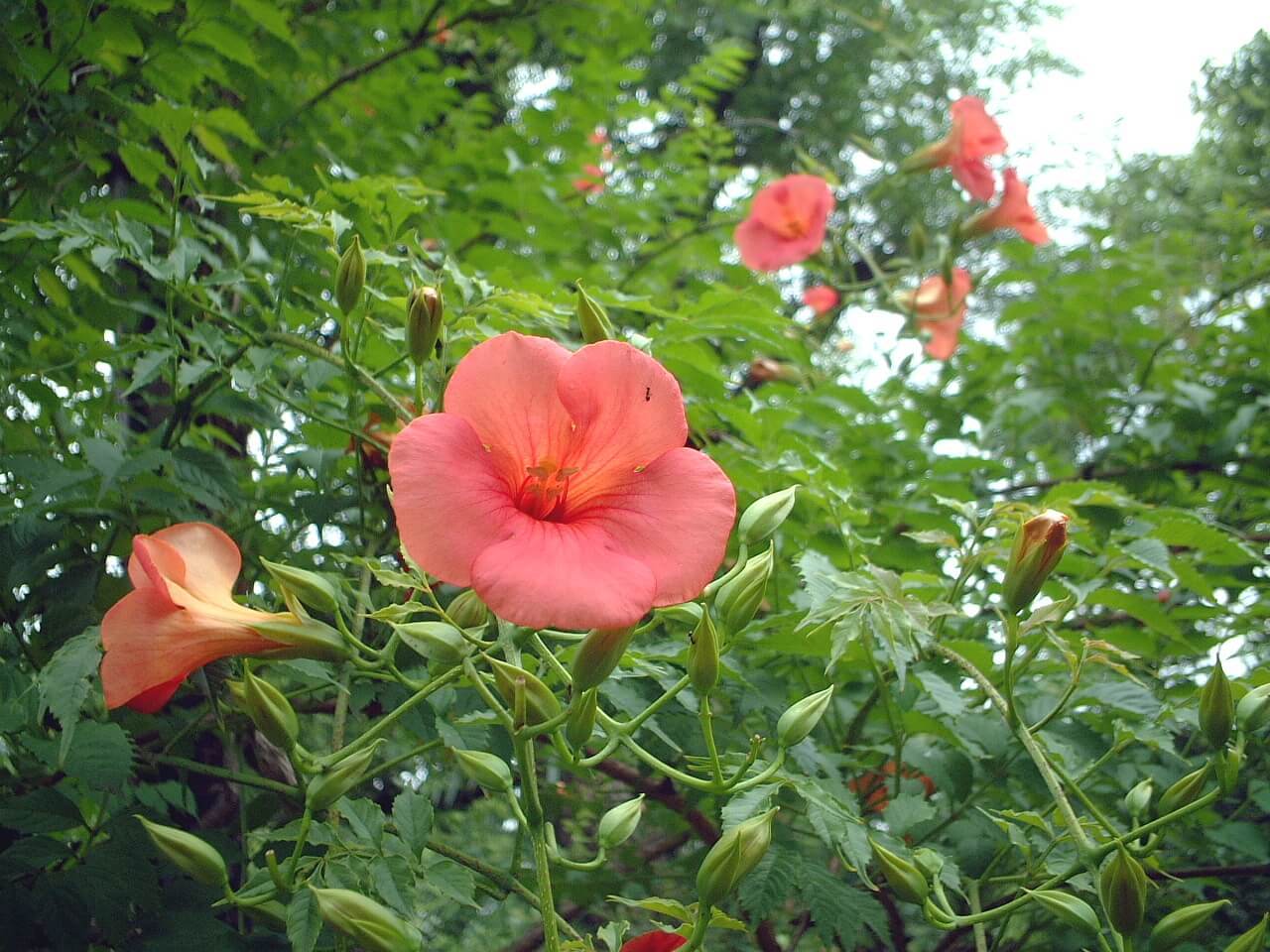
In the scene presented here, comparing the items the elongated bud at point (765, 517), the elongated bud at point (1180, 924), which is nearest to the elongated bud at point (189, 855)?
the elongated bud at point (765, 517)

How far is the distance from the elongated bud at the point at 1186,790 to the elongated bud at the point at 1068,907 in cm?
14

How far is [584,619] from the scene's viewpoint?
69 cm

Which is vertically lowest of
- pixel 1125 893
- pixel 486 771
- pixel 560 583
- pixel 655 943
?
pixel 655 943

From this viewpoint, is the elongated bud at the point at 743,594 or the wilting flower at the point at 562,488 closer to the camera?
the wilting flower at the point at 562,488

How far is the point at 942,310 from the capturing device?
8.93 ft

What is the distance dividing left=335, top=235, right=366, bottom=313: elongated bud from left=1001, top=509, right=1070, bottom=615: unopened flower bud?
2.44 ft

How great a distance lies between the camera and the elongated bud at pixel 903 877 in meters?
0.92

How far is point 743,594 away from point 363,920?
42 centimetres

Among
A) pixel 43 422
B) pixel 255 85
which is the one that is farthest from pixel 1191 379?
pixel 43 422

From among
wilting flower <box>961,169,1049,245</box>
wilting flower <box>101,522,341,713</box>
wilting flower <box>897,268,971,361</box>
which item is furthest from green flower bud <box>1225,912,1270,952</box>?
wilting flower <box>961,169,1049,245</box>

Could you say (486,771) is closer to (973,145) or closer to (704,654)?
(704,654)

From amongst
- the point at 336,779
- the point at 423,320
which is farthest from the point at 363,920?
the point at 423,320

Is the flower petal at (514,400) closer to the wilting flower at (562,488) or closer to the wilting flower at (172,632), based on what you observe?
the wilting flower at (562,488)

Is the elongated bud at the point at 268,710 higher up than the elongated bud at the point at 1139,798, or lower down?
higher up
